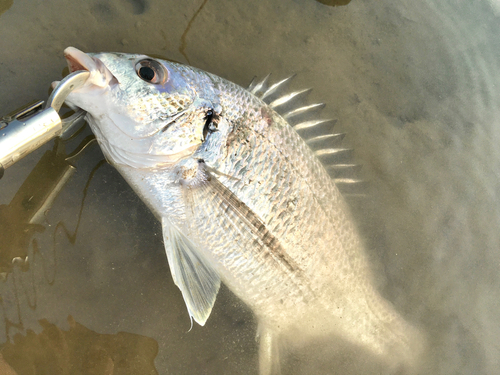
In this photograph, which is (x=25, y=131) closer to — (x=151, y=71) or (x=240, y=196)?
(x=151, y=71)

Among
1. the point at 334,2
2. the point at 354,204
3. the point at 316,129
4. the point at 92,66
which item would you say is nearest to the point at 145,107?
the point at 92,66

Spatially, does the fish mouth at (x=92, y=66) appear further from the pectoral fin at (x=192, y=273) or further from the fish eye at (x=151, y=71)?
the pectoral fin at (x=192, y=273)

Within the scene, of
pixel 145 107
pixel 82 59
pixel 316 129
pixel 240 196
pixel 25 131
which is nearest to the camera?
pixel 25 131

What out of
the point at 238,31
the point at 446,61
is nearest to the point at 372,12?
the point at 446,61

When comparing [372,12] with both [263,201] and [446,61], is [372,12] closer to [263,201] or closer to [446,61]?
[446,61]

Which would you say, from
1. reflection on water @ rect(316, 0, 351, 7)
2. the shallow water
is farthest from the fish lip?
Answer: reflection on water @ rect(316, 0, 351, 7)

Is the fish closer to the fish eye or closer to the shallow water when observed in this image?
the fish eye
